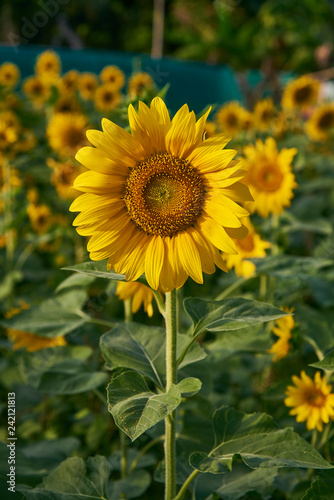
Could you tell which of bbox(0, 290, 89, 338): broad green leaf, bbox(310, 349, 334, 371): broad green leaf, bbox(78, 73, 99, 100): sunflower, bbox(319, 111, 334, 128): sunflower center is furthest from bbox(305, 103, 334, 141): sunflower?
bbox(310, 349, 334, 371): broad green leaf

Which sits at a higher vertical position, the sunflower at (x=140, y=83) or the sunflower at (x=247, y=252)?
the sunflower at (x=140, y=83)

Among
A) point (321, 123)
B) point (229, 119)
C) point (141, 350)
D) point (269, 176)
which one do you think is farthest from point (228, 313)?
point (229, 119)

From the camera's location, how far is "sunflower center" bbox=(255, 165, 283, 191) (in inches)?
74.8

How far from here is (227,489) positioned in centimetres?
108

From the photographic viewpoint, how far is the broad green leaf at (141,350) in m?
1.07

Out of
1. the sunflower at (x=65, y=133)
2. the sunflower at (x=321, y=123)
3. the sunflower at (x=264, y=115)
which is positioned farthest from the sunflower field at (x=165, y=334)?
the sunflower at (x=321, y=123)

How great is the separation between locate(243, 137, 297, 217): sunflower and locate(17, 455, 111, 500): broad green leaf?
1.07 meters

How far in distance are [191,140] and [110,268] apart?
261 millimetres

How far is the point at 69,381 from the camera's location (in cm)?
135

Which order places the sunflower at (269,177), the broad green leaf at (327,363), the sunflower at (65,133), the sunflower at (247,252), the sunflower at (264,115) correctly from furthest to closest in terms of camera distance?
1. the sunflower at (264,115)
2. the sunflower at (65,133)
3. the sunflower at (269,177)
4. the sunflower at (247,252)
5. the broad green leaf at (327,363)

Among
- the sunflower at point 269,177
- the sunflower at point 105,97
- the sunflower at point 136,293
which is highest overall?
the sunflower at point 105,97

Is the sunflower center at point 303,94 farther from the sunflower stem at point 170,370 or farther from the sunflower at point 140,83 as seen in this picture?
the sunflower stem at point 170,370

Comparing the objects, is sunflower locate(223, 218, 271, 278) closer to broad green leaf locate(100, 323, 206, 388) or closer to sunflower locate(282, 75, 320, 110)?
broad green leaf locate(100, 323, 206, 388)

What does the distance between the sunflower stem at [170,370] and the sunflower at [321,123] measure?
8.55ft
